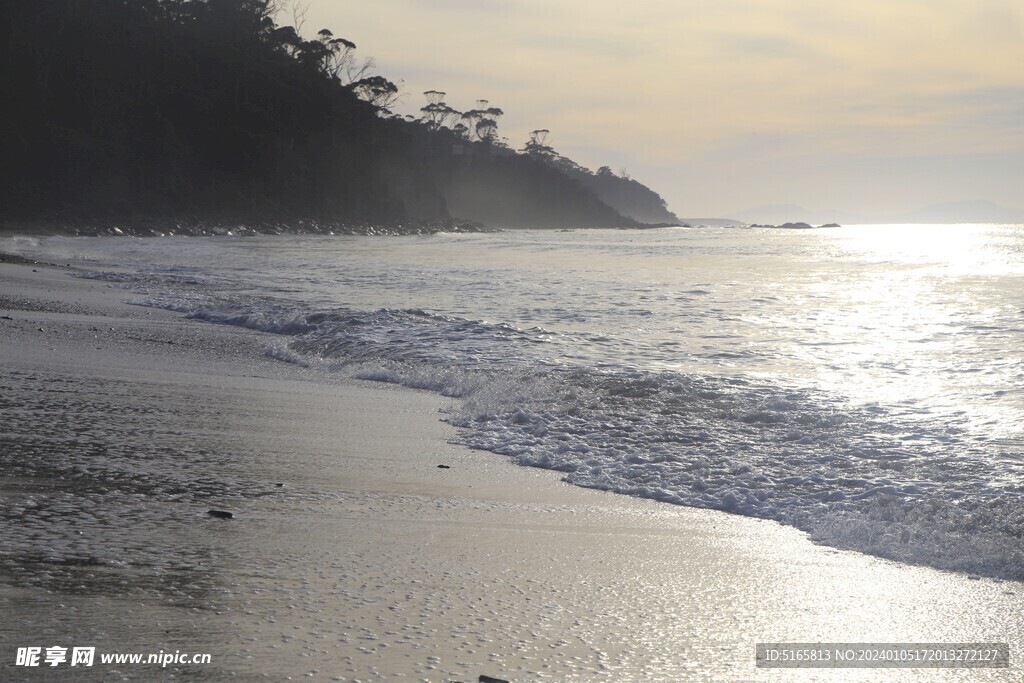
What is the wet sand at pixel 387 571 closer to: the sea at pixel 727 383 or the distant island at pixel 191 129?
the sea at pixel 727 383

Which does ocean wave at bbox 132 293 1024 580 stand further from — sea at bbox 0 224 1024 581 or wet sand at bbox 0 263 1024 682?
wet sand at bbox 0 263 1024 682

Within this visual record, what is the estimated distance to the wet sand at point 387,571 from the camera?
98.1 inches

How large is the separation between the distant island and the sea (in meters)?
43.6

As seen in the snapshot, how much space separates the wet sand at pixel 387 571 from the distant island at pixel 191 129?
2048 inches

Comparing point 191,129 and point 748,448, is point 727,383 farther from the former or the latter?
point 191,129

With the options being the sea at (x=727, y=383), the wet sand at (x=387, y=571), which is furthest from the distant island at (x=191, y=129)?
the wet sand at (x=387, y=571)

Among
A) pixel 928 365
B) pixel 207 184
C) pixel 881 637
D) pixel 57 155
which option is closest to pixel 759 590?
pixel 881 637

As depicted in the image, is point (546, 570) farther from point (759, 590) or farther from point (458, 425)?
point (458, 425)

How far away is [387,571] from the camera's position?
3121mm

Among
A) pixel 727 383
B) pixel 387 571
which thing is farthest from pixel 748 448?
pixel 387 571

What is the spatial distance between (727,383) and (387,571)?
4979 mm

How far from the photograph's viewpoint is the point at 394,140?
92.9 m

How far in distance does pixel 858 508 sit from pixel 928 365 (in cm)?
500

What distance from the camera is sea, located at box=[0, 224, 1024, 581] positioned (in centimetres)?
445
